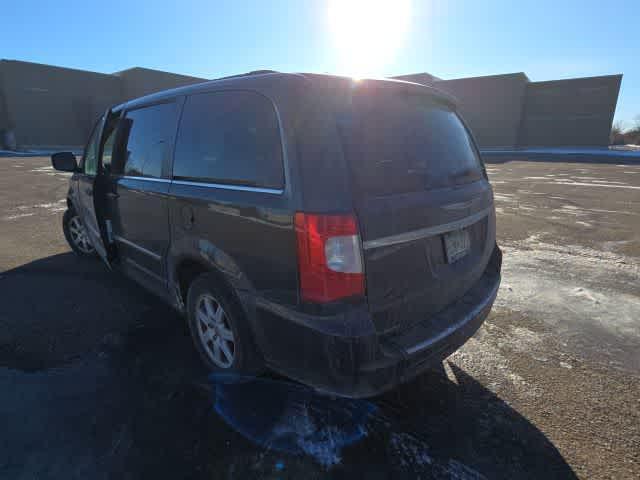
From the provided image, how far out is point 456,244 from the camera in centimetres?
213

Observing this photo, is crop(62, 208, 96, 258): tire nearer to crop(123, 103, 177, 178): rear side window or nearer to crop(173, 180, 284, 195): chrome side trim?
crop(123, 103, 177, 178): rear side window

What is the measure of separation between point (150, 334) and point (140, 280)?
0.50 metres

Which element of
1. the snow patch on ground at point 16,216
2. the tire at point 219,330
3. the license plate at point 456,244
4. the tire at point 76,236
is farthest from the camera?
the snow patch on ground at point 16,216

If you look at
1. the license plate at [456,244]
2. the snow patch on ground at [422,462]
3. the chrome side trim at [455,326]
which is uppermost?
the license plate at [456,244]

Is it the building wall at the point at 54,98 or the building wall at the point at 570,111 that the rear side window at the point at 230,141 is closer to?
the building wall at the point at 54,98

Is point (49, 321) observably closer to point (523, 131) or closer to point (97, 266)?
point (97, 266)

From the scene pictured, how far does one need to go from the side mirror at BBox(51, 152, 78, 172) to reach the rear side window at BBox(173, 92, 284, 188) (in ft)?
8.65

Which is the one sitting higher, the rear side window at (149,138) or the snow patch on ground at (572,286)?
the rear side window at (149,138)

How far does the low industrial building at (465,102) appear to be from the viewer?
3397cm

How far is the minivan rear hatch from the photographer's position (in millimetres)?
1718

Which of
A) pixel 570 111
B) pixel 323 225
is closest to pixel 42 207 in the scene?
pixel 323 225

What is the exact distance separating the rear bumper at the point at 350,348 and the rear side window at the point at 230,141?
0.72 metres

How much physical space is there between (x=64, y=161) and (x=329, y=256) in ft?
13.5

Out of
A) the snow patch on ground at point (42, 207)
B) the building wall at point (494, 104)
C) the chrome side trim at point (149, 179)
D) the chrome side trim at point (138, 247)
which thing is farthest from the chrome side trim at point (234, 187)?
the building wall at point (494, 104)
